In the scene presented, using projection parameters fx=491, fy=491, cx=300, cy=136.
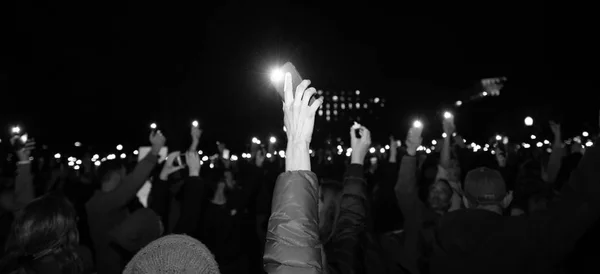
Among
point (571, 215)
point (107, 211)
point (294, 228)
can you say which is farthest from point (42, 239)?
point (571, 215)

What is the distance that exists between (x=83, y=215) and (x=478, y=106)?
51.4 metres

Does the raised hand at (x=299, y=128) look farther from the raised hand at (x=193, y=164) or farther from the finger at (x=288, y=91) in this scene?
the raised hand at (x=193, y=164)

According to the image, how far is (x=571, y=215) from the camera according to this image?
8.71 ft

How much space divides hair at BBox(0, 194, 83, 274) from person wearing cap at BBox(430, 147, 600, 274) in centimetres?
252

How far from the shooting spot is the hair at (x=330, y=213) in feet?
12.4

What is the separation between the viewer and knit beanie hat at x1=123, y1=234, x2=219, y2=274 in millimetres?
1997

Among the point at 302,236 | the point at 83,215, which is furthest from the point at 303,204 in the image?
the point at 83,215

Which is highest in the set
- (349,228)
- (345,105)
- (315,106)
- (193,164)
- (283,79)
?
(345,105)

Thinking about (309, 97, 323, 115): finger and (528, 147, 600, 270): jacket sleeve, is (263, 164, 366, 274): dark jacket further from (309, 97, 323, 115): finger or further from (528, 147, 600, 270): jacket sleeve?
(528, 147, 600, 270): jacket sleeve

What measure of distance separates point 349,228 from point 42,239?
2.15 meters

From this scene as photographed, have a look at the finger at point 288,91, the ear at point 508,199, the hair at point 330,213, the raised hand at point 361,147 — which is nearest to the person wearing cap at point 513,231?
the hair at point 330,213

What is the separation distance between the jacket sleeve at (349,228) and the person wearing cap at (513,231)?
600 mm

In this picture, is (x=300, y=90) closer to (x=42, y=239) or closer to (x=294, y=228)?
(x=294, y=228)

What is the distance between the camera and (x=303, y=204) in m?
2.24
